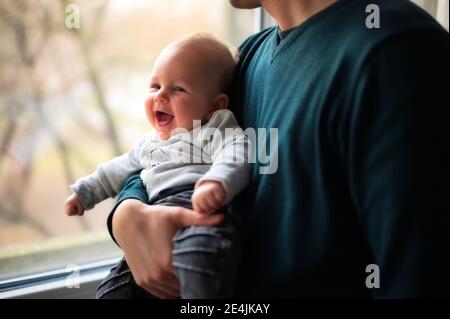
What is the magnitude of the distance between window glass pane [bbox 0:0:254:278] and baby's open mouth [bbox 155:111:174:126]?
1.24 feet

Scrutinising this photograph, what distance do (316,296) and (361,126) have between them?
280 millimetres

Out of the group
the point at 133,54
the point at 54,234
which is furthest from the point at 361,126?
the point at 54,234

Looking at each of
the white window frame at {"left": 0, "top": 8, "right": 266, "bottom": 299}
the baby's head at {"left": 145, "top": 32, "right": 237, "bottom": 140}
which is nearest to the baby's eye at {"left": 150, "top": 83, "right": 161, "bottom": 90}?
the baby's head at {"left": 145, "top": 32, "right": 237, "bottom": 140}

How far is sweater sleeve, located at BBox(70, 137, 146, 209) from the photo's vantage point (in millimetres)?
952

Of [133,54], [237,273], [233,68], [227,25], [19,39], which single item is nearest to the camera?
[237,273]

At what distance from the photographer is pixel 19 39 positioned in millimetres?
1090

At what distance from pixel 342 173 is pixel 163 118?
394mm

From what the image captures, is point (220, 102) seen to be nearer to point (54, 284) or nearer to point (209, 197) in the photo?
point (209, 197)

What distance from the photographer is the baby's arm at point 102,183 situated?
936 mm

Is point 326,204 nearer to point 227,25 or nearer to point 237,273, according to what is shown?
point 237,273

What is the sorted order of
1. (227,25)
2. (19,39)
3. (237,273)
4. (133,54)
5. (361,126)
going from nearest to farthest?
(361,126), (237,273), (19,39), (133,54), (227,25)

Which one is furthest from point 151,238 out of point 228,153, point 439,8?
point 439,8

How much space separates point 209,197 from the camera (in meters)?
0.70

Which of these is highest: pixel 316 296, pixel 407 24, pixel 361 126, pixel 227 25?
pixel 227 25
